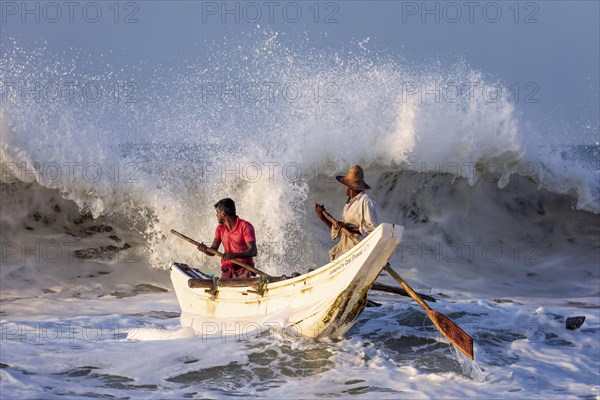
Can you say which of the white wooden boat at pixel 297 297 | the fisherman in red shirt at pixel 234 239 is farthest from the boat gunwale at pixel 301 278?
the fisherman in red shirt at pixel 234 239

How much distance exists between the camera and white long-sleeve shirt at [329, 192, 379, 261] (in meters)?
8.08

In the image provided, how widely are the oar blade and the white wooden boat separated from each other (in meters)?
0.74

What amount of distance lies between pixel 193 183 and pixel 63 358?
342 inches

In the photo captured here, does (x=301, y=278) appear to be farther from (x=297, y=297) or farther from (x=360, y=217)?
(x=360, y=217)

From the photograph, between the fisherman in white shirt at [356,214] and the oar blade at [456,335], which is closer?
the oar blade at [456,335]

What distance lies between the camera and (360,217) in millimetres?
8133

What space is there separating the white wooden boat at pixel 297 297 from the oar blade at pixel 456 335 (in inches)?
29.1

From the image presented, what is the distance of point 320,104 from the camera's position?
723 inches

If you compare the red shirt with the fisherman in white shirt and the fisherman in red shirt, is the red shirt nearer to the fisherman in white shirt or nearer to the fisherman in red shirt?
the fisherman in red shirt

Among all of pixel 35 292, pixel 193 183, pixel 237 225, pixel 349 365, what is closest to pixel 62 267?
pixel 35 292

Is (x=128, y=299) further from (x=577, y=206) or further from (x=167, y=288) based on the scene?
(x=577, y=206)

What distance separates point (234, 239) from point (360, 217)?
1664 millimetres

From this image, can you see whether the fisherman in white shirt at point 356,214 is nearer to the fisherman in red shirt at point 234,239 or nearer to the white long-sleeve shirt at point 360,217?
the white long-sleeve shirt at point 360,217

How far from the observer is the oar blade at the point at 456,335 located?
7.56 meters
